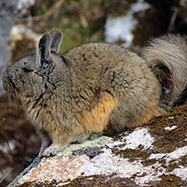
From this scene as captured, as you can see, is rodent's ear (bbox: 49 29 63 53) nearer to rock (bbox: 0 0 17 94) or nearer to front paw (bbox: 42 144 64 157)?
front paw (bbox: 42 144 64 157)

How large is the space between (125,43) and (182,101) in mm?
5352

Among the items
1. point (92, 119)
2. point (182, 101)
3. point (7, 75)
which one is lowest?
point (182, 101)

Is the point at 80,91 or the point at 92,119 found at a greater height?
the point at 80,91

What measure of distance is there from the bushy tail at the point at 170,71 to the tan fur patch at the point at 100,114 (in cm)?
104

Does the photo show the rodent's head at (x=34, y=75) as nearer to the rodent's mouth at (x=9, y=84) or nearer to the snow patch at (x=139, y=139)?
the rodent's mouth at (x=9, y=84)

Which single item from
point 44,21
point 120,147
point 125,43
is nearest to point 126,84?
point 120,147

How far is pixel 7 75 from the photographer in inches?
210

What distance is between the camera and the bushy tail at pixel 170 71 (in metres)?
5.54

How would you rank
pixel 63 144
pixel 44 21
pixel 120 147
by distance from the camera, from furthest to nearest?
pixel 44 21, pixel 63 144, pixel 120 147

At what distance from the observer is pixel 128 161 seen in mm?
4145

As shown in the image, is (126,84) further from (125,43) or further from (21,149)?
(125,43)

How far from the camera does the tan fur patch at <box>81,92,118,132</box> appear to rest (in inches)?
202

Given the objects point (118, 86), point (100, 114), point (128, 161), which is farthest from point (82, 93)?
point (128, 161)

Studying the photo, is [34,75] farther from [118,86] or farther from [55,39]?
[118,86]
